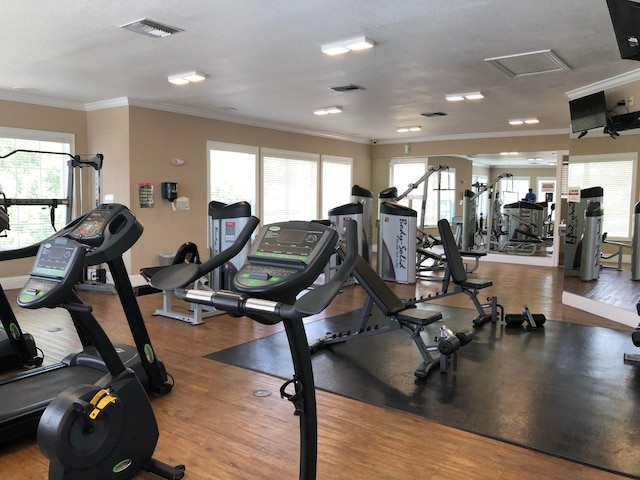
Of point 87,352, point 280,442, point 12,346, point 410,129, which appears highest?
point 410,129

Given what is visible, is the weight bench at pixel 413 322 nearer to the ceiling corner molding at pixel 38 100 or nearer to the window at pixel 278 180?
the window at pixel 278 180

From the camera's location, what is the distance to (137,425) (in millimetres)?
2148

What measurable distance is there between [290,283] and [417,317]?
96.7 inches

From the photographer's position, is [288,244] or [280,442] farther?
[280,442]

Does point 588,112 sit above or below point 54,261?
above

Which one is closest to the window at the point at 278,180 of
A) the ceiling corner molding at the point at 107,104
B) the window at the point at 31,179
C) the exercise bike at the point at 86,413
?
the ceiling corner molding at the point at 107,104

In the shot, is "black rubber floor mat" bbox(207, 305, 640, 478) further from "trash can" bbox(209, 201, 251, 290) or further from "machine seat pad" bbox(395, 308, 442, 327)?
"trash can" bbox(209, 201, 251, 290)

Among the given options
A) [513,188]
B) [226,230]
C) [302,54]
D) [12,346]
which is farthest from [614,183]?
[513,188]

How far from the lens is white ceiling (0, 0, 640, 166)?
3.53m

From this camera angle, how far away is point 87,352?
10.3 ft

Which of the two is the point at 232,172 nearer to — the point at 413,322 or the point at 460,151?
the point at 460,151

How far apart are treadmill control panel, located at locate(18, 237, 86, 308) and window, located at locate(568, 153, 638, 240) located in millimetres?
5286

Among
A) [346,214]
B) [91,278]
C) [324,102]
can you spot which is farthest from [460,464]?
[91,278]

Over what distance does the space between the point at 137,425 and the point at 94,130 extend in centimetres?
620
